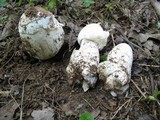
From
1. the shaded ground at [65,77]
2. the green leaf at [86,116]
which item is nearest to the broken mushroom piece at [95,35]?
the shaded ground at [65,77]

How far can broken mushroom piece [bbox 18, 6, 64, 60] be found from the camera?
2.44m

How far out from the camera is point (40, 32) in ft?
8.07

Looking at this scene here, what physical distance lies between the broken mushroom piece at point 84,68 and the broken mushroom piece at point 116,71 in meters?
0.07

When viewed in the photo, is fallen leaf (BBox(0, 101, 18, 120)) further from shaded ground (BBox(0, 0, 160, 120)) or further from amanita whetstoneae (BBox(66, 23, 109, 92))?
amanita whetstoneae (BBox(66, 23, 109, 92))

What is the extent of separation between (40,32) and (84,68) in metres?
0.47

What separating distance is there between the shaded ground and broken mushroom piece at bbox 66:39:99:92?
9 centimetres

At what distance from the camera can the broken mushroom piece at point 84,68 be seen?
2382 millimetres

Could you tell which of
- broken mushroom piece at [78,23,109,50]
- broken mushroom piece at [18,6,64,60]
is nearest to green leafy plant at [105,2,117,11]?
broken mushroom piece at [78,23,109,50]

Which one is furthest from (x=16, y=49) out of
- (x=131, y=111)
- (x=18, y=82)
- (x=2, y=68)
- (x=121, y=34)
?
(x=131, y=111)

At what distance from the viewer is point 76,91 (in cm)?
247

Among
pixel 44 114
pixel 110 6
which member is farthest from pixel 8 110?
pixel 110 6

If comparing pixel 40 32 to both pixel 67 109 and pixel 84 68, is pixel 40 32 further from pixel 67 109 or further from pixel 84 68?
pixel 67 109

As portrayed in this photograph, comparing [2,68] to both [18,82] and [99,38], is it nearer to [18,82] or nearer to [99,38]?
[18,82]

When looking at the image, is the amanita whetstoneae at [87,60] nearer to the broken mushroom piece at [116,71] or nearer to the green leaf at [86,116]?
the broken mushroom piece at [116,71]
